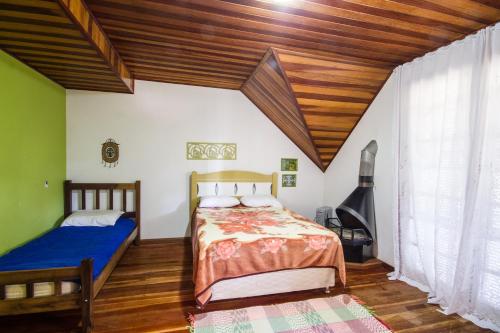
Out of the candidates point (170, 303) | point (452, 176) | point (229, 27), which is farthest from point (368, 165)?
point (170, 303)

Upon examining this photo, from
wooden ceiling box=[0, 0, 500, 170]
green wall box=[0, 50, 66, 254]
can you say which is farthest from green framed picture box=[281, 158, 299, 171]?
green wall box=[0, 50, 66, 254]

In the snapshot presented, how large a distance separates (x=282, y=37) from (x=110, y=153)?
3.00 metres

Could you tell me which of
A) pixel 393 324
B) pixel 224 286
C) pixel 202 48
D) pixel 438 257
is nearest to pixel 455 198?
pixel 438 257

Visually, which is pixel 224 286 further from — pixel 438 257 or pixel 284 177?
pixel 284 177

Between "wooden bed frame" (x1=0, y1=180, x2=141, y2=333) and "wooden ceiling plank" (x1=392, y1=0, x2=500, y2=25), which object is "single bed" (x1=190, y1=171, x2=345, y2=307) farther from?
"wooden ceiling plank" (x1=392, y1=0, x2=500, y2=25)

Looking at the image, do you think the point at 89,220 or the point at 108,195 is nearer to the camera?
the point at 89,220

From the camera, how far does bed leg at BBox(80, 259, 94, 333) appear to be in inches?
70.7

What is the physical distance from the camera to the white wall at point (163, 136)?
3730 millimetres

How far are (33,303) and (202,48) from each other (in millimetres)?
2612

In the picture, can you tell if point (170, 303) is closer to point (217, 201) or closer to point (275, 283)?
point (275, 283)

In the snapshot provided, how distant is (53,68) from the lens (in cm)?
281

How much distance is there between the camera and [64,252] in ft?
7.50

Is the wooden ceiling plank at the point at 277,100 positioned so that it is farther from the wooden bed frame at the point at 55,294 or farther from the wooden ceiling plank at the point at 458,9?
the wooden bed frame at the point at 55,294

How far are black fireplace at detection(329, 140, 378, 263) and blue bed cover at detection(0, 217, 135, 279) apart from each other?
2.76 metres
